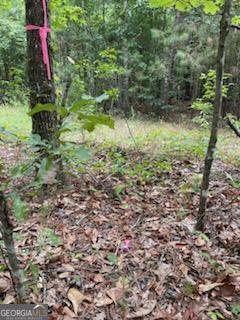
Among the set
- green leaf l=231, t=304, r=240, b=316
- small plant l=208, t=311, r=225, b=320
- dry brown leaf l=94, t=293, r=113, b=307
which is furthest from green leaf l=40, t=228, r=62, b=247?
green leaf l=231, t=304, r=240, b=316

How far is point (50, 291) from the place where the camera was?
1.87 metres

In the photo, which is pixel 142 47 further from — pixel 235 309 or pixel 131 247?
pixel 235 309

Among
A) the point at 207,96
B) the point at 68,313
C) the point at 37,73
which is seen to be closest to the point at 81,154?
the point at 68,313

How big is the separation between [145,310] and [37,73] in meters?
2.10

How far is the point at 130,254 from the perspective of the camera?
7.45ft

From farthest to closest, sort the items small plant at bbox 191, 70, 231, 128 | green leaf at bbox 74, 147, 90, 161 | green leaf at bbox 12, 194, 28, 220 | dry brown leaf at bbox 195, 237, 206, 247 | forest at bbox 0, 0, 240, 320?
small plant at bbox 191, 70, 231, 128 < dry brown leaf at bbox 195, 237, 206, 247 < forest at bbox 0, 0, 240, 320 < green leaf at bbox 12, 194, 28, 220 < green leaf at bbox 74, 147, 90, 161

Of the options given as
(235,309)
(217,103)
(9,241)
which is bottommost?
(235,309)

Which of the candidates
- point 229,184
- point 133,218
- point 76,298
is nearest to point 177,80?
point 229,184

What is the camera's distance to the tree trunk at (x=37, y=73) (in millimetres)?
2721

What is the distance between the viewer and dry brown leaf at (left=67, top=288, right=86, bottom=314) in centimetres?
180

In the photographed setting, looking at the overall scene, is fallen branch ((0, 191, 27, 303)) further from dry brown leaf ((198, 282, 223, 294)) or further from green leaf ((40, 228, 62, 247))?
dry brown leaf ((198, 282, 223, 294))

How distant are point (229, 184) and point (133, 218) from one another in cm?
132

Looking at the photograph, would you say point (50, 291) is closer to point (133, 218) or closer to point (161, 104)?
point (133, 218)

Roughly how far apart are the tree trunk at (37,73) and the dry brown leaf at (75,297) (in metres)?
1.38
